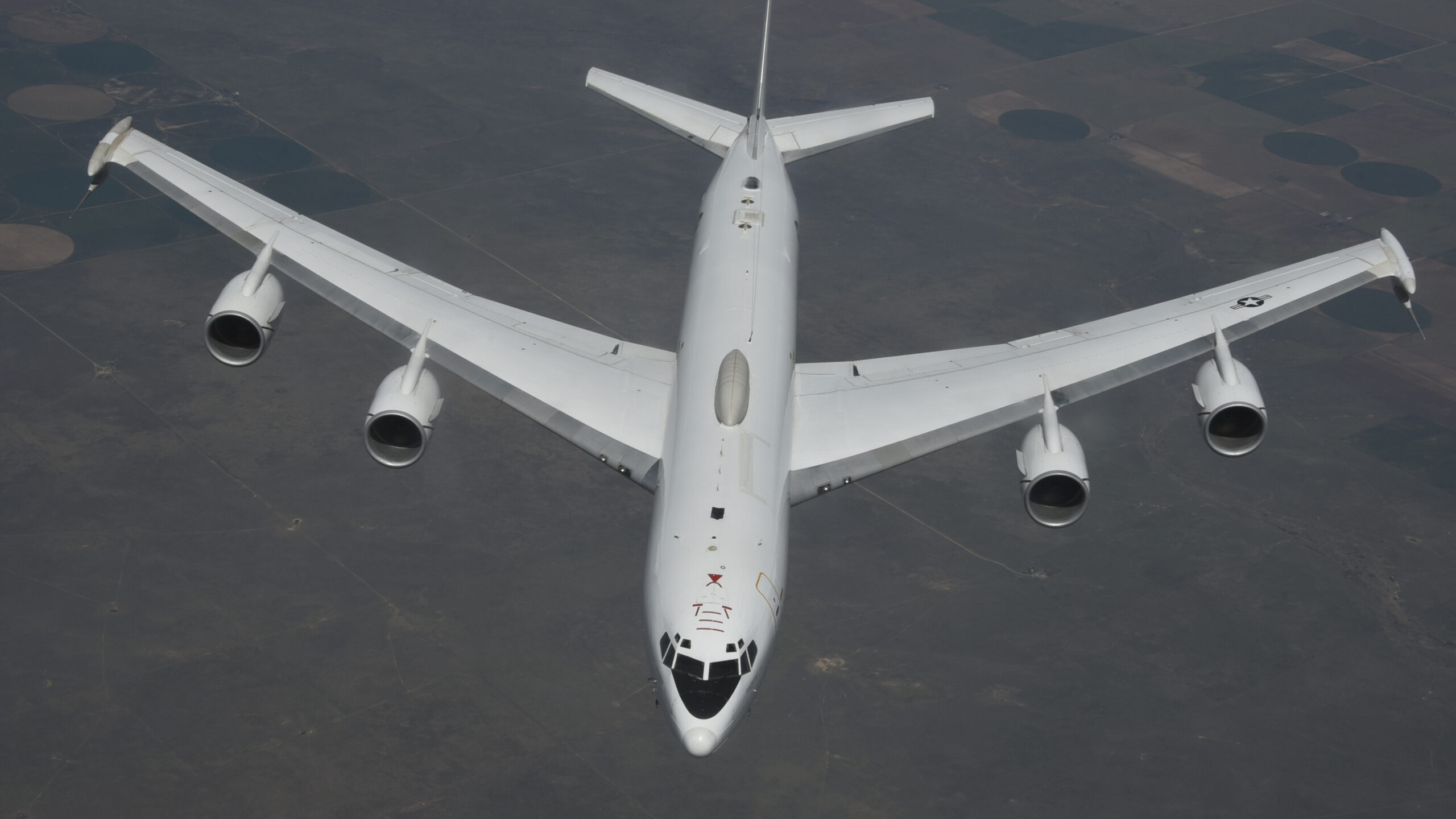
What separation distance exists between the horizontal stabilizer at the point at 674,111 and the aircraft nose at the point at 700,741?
21.9 m

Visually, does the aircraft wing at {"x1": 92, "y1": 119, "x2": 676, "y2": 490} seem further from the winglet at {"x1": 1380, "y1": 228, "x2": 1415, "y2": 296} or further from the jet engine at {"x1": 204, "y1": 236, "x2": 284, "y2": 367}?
the winglet at {"x1": 1380, "y1": 228, "x2": 1415, "y2": 296}

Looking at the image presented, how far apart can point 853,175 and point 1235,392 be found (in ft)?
80.1

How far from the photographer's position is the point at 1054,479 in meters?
29.1

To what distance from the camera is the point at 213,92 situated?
179 feet

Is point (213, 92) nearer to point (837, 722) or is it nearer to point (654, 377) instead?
point (654, 377)

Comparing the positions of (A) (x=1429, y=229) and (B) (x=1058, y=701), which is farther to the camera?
(A) (x=1429, y=229)

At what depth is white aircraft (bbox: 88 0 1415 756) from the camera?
2873 cm

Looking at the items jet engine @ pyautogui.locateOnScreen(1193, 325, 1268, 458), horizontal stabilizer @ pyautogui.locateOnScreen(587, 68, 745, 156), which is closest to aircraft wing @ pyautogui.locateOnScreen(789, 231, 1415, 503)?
jet engine @ pyautogui.locateOnScreen(1193, 325, 1268, 458)

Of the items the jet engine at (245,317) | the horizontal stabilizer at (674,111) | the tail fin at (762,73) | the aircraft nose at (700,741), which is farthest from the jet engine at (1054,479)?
the jet engine at (245,317)

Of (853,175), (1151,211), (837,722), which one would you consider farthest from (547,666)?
(1151,211)

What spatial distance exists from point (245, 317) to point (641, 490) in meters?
11.1

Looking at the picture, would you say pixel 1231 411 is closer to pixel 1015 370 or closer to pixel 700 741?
pixel 1015 370

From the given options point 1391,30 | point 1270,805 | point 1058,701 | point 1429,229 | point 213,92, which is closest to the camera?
point 1270,805

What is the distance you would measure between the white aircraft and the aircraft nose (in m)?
3.25
